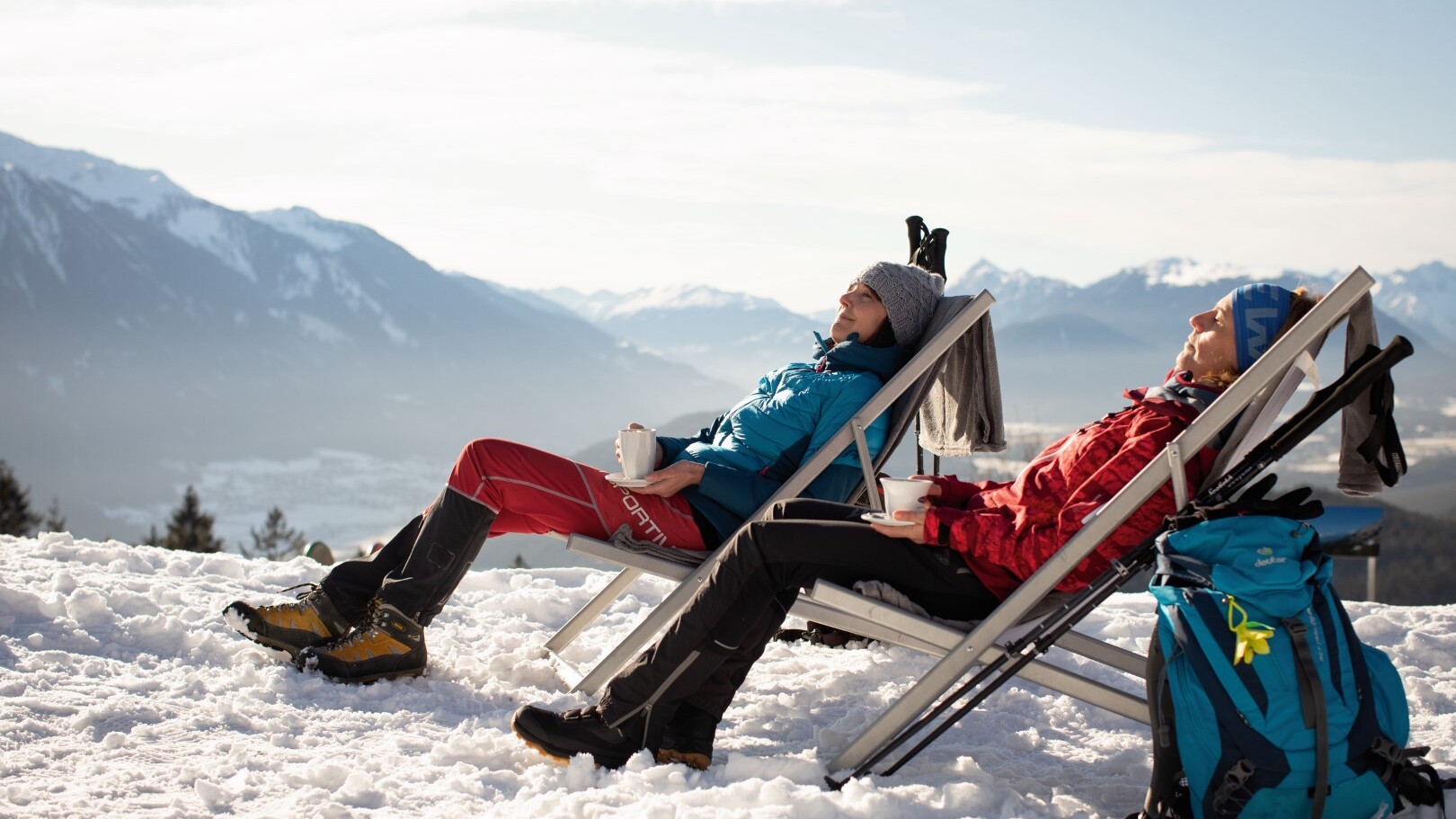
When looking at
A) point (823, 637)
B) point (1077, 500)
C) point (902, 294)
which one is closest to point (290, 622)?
point (823, 637)

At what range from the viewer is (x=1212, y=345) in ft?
9.73

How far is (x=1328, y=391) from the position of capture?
257cm

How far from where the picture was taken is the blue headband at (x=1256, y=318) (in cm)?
289

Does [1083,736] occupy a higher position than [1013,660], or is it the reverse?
[1013,660]

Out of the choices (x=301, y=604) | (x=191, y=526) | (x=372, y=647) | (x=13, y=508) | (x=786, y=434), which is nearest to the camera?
(x=372, y=647)

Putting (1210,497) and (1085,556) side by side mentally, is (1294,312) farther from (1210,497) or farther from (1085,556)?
(1085,556)

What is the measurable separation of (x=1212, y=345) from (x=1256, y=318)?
119 millimetres

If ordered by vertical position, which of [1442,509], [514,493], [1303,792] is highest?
[514,493]

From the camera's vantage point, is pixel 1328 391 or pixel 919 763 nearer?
pixel 1328 391

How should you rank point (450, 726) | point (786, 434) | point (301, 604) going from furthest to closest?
point (786, 434)
point (301, 604)
point (450, 726)

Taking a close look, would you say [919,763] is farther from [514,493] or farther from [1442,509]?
[1442,509]

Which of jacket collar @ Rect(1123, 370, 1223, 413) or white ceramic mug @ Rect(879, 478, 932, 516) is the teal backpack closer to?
jacket collar @ Rect(1123, 370, 1223, 413)

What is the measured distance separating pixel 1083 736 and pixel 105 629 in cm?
334

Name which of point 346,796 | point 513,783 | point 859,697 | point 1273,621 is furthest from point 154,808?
point 1273,621
